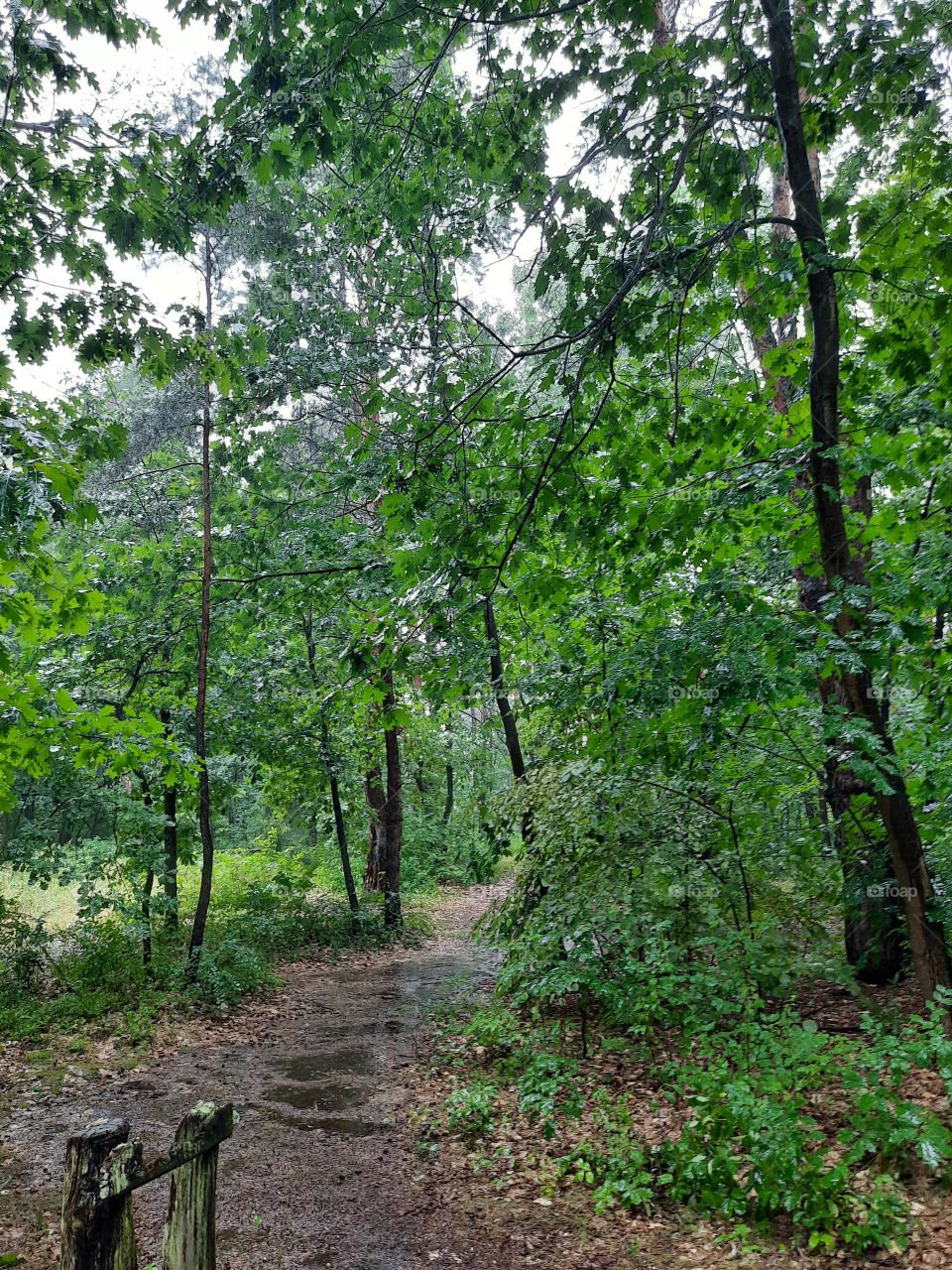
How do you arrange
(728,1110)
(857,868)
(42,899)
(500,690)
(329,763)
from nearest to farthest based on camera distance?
(728,1110) → (857,868) → (500,690) → (329,763) → (42,899)

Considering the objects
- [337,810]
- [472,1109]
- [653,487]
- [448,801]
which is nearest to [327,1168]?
[472,1109]

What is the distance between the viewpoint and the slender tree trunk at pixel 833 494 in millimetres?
3891

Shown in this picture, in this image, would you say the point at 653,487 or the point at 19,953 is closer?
the point at 653,487

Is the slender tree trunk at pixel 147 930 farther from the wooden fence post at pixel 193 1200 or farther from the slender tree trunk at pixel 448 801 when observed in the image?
the slender tree trunk at pixel 448 801

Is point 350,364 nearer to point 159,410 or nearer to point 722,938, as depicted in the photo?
point 722,938

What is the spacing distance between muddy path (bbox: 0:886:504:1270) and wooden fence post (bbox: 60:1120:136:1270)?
2.38 metres

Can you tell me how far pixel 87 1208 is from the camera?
2.32 metres

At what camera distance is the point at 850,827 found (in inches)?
209

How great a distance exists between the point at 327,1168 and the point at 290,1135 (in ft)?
2.28

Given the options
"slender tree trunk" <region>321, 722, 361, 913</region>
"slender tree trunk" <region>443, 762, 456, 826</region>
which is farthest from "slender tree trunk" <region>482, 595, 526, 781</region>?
"slender tree trunk" <region>443, 762, 456, 826</region>

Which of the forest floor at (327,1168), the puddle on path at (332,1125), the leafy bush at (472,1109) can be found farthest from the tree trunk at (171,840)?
the leafy bush at (472,1109)

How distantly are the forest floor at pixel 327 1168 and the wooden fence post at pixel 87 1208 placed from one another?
7.38 feet

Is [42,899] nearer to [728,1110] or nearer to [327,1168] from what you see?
[327,1168]

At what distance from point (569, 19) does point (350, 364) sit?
18.5ft
